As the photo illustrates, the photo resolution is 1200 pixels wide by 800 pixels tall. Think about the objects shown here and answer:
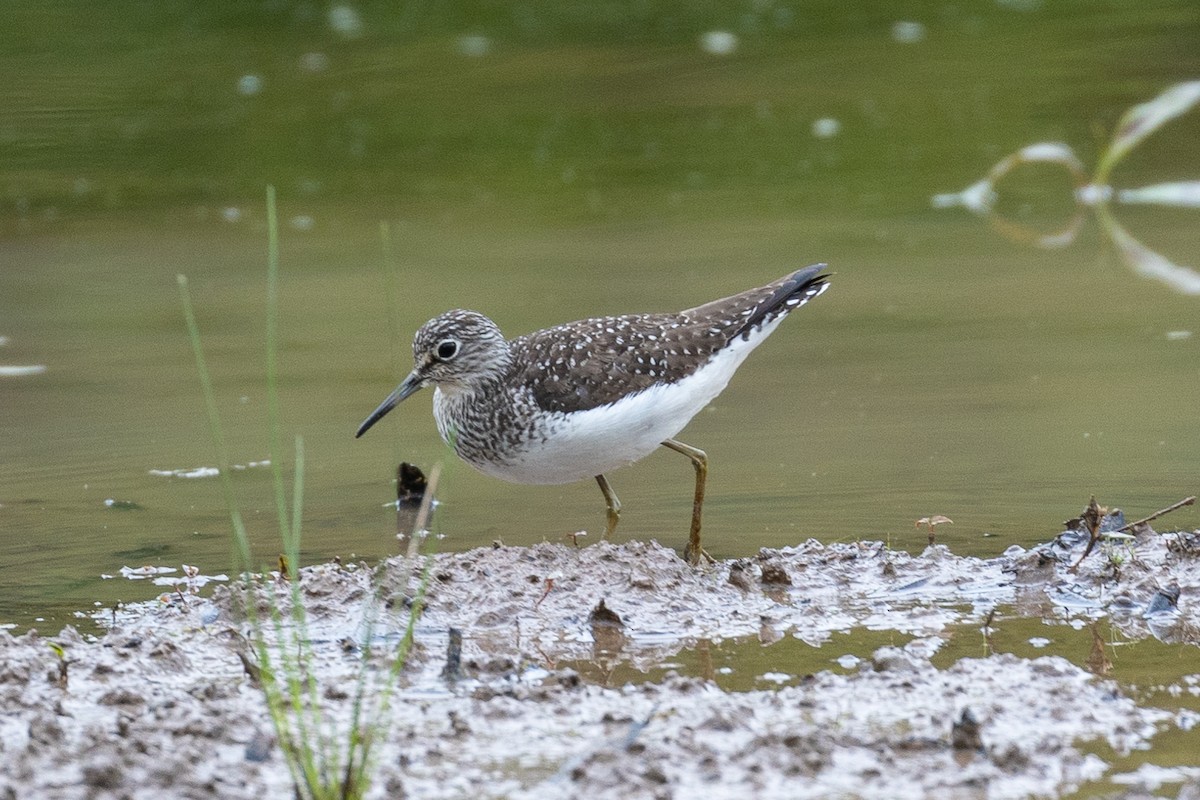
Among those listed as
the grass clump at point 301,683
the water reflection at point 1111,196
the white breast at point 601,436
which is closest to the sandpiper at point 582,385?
the white breast at point 601,436

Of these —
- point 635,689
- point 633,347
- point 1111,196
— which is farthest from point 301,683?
point 1111,196

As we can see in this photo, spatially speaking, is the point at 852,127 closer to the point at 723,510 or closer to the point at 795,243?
the point at 795,243

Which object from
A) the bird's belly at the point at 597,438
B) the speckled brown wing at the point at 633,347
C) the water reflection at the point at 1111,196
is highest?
the water reflection at the point at 1111,196

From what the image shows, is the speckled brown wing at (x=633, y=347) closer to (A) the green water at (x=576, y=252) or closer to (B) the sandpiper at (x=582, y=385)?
(B) the sandpiper at (x=582, y=385)

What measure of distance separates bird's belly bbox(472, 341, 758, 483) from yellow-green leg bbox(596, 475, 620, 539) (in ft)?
0.73

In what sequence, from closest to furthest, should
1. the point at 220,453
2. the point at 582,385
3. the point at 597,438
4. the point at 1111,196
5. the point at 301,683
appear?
the point at 301,683, the point at 220,453, the point at 597,438, the point at 582,385, the point at 1111,196

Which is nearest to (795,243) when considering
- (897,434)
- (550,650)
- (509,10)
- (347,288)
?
(347,288)

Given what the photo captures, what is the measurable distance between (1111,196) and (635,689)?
8.23m

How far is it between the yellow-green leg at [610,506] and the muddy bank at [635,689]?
57cm

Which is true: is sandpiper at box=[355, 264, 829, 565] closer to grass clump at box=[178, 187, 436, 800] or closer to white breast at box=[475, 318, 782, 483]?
white breast at box=[475, 318, 782, 483]

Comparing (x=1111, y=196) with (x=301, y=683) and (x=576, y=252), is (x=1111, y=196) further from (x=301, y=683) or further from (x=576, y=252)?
(x=301, y=683)

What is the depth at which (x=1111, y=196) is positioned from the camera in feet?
39.1

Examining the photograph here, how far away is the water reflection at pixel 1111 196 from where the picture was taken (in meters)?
10.2

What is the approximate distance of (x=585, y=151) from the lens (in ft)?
44.9
